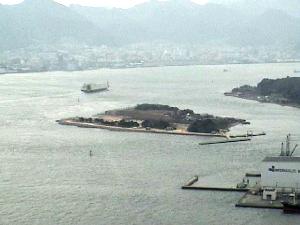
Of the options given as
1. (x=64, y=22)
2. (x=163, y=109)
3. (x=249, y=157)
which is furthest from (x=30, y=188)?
(x=64, y=22)

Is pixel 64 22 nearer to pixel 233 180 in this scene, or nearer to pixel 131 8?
pixel 131 8

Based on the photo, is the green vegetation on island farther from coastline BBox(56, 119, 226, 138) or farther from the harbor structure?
the harbor structure

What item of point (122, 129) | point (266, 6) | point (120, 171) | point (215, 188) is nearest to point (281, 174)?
point (215, 188)

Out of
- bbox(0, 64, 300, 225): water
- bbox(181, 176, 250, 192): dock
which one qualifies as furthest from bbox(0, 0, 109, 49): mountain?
bbox(181, 176, 250, 192): dock

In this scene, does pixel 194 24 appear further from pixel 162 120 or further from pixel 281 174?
pixel 281 174

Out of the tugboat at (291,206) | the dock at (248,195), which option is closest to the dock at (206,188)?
the dock at (248,195)
